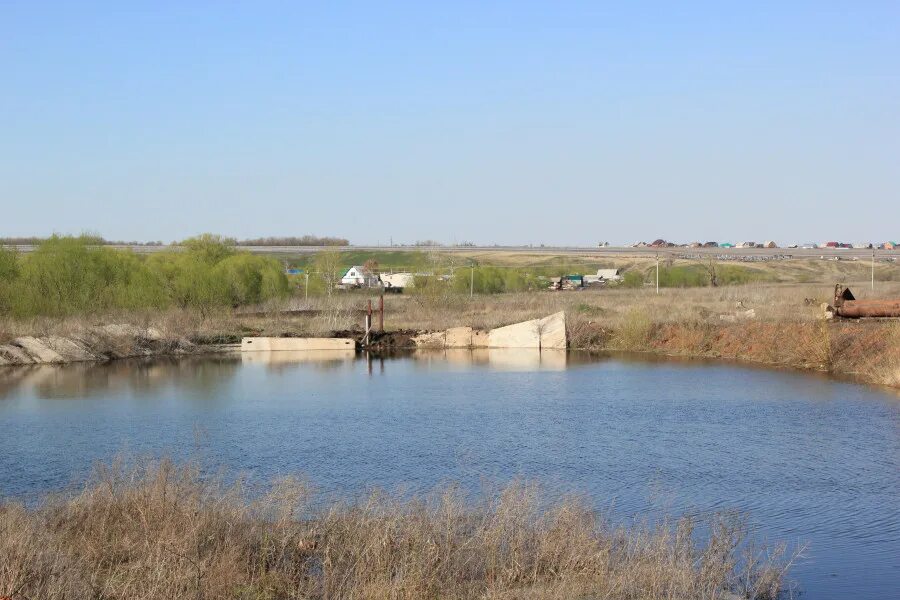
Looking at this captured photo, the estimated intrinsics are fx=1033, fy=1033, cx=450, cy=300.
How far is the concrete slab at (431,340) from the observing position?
4769 centimetres

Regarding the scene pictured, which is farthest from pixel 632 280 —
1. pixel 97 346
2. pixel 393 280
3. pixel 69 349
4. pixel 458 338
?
pixel 69 349

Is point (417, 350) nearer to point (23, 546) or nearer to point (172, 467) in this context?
point (172, 467)

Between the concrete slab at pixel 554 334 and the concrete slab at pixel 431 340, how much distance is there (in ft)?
15.5

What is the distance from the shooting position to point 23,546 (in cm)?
1004

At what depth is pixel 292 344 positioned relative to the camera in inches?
1834

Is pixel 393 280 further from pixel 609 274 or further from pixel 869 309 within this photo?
pixel 869 309

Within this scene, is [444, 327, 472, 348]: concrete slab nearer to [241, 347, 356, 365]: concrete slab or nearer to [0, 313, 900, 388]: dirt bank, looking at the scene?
[0, 313, 900, 388]: dirt bank

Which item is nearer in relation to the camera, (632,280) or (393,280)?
(632,280)

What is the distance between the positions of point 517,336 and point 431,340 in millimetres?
4129

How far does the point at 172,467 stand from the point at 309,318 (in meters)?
39.4

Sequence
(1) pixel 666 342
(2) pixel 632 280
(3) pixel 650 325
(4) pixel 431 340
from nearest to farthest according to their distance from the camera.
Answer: (1) pixel 666 342 → (3) pixel 650 325 → (4) pixel 431 340 → (2) pixel 632 280

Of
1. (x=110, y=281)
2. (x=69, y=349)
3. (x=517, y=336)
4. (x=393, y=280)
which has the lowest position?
(x=517, y=336)

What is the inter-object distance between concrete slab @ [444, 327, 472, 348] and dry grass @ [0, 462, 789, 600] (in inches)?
1342

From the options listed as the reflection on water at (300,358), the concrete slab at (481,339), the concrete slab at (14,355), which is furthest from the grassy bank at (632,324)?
the reflection on water at (300,358)
